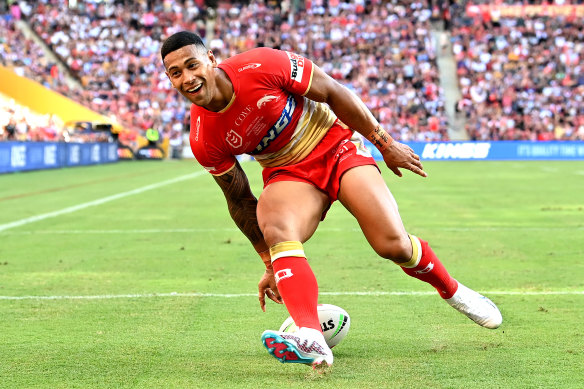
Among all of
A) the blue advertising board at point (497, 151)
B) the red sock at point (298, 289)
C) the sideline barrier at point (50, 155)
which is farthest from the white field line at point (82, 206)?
the blue advertising board at point (497, 151)

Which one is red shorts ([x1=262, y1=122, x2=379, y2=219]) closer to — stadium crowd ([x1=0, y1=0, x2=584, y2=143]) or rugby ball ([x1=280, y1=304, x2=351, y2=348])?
rugby ball ([x1=280, y1=304, x2=351, y2=348])

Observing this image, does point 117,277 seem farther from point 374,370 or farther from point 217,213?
point 217,213

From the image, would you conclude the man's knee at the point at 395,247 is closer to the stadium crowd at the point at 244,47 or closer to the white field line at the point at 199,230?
the white field line at the point at 199,230

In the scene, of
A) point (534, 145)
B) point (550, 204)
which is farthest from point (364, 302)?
point (534, 145)

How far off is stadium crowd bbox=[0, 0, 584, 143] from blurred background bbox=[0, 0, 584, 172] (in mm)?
62

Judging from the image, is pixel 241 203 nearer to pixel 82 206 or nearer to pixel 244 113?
pixel 244 113

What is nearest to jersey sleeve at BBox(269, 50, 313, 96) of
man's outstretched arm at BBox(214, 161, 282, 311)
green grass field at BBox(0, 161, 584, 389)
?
man's outstretched arm at BBox(214, 161, 282, 311)

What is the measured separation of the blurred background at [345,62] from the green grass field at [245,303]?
24673 millimetres

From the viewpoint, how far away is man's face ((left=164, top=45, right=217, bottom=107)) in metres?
5.27

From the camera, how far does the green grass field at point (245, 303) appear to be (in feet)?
16.2

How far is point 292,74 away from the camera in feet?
18.2

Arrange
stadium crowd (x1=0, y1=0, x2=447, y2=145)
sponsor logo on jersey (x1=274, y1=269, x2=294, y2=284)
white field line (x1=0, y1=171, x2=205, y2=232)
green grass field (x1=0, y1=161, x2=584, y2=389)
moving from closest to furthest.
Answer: green grass field (x1=0, y1=161, x2=584, y2=389) < sponsor logo on jersey (x1=274, y1=269, x2=294, y2=284) < white field line (x1=0, y1=171, x2=205, y2=232) < stadium crowd (x1=0, y1=0, x2=447, y2=145)

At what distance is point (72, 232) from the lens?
42.3 ft

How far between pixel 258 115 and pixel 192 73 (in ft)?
1.62
